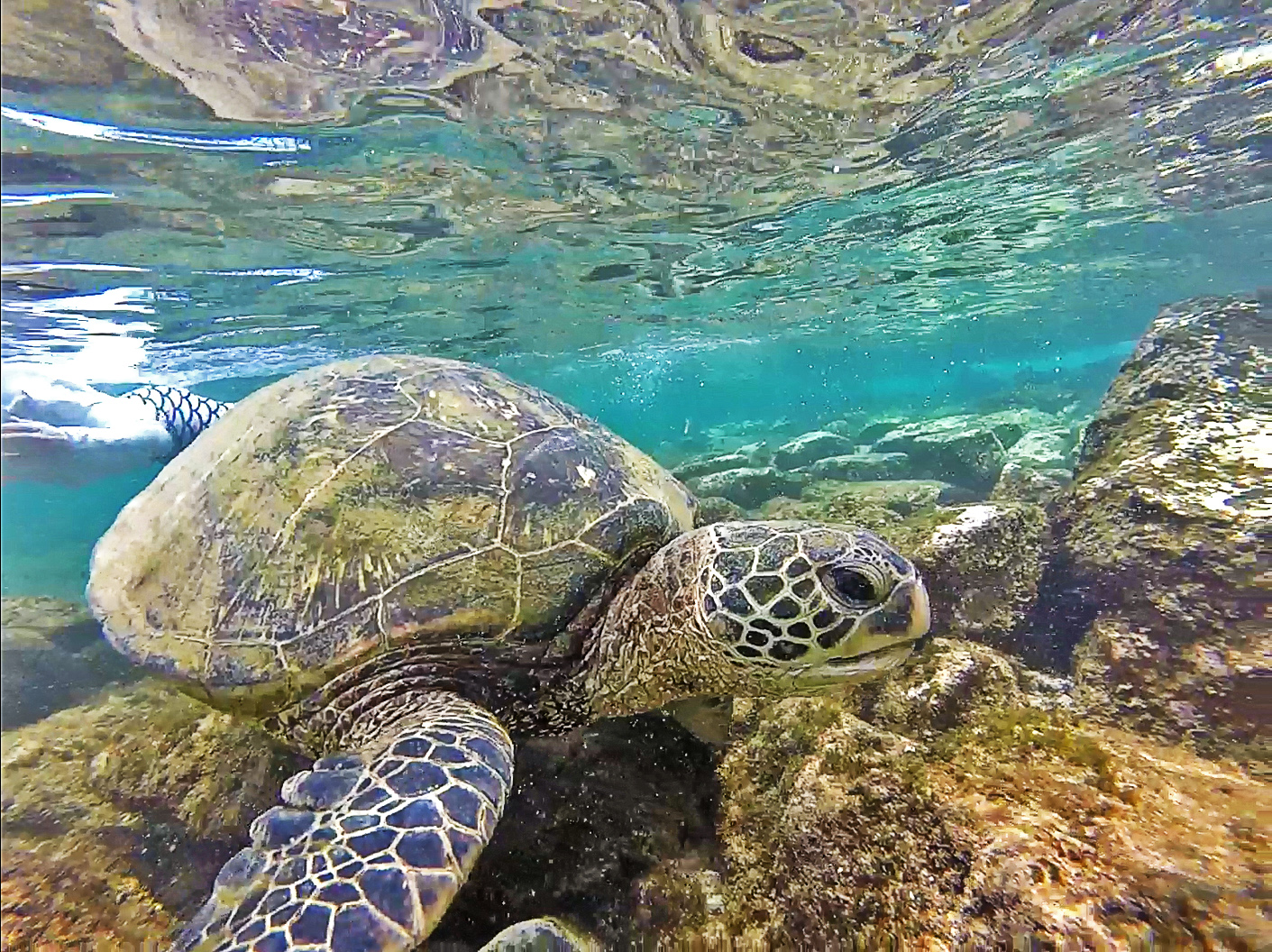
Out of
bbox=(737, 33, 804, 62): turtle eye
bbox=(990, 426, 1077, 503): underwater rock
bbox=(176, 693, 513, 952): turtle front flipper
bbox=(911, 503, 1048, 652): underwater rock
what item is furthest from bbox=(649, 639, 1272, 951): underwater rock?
bbox=(737, 33, 804, 62): turtle eye

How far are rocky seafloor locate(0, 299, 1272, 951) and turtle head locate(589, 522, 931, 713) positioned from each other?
35 cm

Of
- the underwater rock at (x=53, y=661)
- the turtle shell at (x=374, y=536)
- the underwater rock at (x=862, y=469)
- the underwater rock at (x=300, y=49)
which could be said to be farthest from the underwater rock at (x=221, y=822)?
the underwater rock at (x=862, y=469)

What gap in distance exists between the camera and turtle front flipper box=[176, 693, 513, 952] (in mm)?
1582

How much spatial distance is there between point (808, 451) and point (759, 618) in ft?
34.7

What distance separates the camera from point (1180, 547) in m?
3.24

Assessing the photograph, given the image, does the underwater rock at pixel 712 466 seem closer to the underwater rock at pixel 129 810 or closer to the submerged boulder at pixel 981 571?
the submerged boulder at pixel 981 571

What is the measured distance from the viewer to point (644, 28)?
16.4 feet

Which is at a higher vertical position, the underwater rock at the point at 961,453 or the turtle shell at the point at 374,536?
the turtle shell at the point at 374,536

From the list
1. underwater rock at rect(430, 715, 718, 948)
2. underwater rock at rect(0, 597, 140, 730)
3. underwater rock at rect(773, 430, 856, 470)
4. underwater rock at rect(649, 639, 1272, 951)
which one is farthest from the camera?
underwater rock at rect(773, 430, 856, 470)

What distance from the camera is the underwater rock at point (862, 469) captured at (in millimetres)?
9195

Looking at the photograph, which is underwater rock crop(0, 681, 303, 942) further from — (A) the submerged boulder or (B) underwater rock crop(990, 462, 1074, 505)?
(B) underwater rock crop(990, 462, 1074, 505)

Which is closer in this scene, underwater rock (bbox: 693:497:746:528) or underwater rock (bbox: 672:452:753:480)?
underwater rock (bbox: 693:497:746:528)

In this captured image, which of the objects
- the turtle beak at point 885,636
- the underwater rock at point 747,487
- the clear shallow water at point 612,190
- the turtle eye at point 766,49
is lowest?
the underwater rock at point 747,487

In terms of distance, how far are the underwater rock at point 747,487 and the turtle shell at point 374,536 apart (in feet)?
16.3
